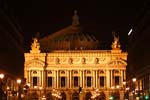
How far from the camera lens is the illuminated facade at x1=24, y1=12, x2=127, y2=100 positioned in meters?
168

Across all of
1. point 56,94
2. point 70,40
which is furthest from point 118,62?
point 70,40

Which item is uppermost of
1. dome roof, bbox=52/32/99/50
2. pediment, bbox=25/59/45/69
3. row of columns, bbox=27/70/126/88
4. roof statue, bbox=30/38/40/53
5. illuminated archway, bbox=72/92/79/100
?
dome roof, bbox=52/32/99/50

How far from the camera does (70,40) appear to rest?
634 feet

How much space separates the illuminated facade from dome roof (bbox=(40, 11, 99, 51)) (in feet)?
53.0

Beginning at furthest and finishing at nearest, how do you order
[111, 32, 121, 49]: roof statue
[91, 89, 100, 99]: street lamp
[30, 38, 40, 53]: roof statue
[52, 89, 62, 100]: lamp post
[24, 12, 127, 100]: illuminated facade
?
[111, 32, 121, 49]: roof statue
[30, 38, 40, 53]: roof statue
[24, 12, 127, 100]: illuminated facade
[52, 89, 62, 100]: lamp post
[91, 89, 100, 99]: street lamp

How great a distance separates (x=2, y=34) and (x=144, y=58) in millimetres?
26011

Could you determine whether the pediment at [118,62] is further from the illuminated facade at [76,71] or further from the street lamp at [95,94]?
the street lamp at [95,94]

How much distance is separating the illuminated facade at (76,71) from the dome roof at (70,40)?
16.1 m

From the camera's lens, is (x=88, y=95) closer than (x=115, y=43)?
Yes

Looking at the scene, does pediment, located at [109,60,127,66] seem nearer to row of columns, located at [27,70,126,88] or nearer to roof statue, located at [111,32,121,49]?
row of columns, located at [27,70,126,88]

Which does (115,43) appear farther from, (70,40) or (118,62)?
(70,40)

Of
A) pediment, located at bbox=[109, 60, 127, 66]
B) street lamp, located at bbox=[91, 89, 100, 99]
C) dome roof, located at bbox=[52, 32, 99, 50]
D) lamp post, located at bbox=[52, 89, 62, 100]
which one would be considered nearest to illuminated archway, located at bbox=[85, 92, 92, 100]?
street lamp, located at bbox=[91, 89, 100, 99]

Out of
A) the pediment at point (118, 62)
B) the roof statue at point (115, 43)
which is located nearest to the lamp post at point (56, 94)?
the pediment at point (118, 62)

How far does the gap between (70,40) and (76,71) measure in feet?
76.3
